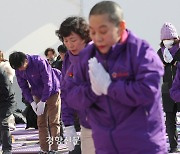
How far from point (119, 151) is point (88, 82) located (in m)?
0.36

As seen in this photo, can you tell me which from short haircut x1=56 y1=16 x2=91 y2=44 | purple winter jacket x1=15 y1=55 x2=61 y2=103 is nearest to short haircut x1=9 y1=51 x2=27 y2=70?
purple winter jacket x1=15 y1=55 x2=61 y2=103

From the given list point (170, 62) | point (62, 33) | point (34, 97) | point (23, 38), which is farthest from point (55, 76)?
point (23, 38)

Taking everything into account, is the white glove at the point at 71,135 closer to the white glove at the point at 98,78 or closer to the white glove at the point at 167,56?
the white glove at the point at 98,78

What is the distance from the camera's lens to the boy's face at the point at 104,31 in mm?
2303

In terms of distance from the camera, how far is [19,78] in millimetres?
5805

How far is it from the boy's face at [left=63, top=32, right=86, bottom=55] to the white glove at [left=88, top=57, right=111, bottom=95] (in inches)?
42.5

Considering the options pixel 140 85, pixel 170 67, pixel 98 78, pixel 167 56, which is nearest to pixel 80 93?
pixel 98 78

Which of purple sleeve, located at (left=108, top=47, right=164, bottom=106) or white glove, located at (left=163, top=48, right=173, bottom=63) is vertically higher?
white glove, located at (left=163, top=48, right=173, bottom=63)

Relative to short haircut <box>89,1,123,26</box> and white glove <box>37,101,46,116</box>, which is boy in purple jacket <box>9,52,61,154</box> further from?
short haircut <box>89,1,123,26</box>

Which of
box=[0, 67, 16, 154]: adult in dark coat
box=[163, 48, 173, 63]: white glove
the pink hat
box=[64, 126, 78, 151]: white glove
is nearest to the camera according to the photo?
box=[64, 126, 78, 151]: white glove

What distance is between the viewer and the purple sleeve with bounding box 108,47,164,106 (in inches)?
89.0

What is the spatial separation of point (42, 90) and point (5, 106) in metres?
0.57

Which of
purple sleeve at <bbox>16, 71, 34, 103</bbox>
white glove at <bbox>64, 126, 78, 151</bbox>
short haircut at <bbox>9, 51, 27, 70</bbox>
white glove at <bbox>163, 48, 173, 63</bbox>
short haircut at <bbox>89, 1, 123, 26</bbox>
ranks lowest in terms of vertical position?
white glove at <bbox>64, 126, 78, 151</bbox>

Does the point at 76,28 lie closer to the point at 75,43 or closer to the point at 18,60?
the point at 75,43
